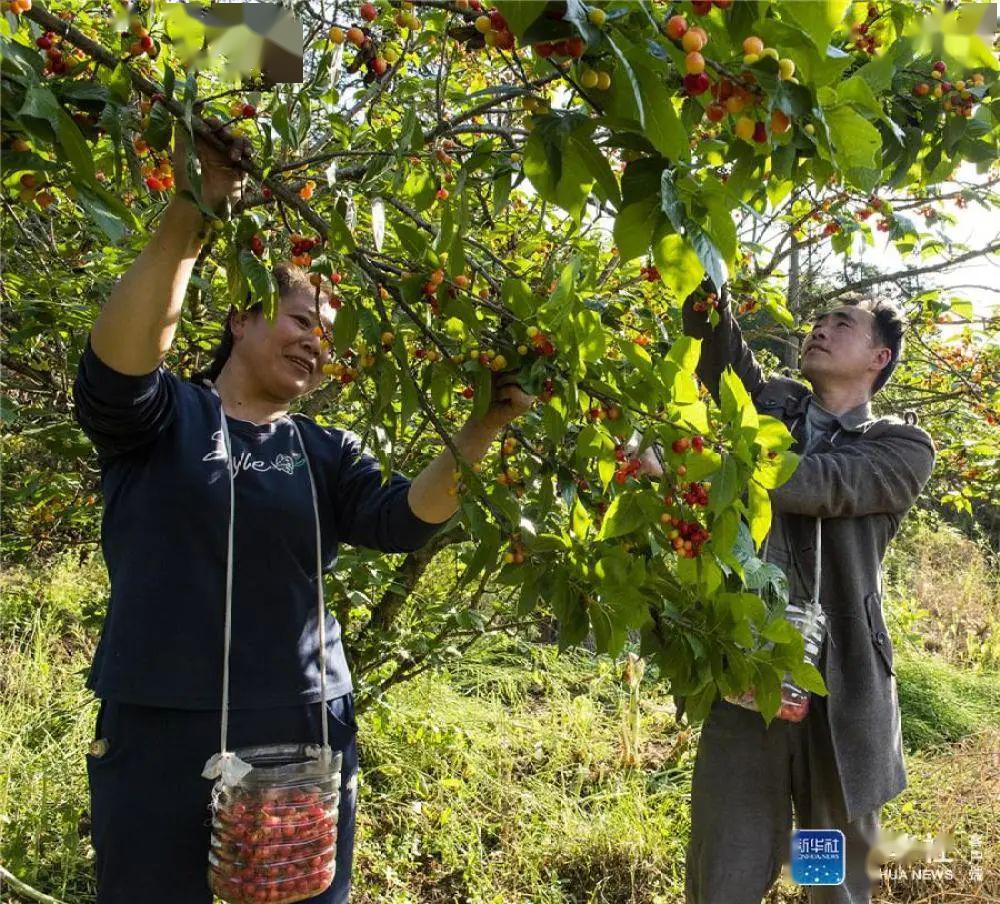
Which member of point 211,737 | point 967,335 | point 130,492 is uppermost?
point 967,335

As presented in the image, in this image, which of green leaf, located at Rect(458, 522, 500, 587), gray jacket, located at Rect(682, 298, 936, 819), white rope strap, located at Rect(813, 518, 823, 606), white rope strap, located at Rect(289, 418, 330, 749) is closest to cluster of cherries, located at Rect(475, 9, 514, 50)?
green leaf, located at Rect(458, 522, 500, 587)

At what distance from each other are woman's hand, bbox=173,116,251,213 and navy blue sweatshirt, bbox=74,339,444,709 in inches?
16.9

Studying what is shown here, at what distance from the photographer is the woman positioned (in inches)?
60.7

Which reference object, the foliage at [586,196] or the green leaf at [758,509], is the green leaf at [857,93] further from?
the green leaf at [758,509]

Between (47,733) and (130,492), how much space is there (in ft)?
8.32

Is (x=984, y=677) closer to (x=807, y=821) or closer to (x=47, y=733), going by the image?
(x=807, y=821)

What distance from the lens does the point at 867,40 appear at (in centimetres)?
159

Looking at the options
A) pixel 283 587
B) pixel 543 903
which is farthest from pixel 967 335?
pixel 283 587

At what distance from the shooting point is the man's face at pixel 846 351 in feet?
8.13

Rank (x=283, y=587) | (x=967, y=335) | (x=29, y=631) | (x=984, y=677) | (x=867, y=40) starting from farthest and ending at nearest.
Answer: (x=984, y=677)
(x=29, y=631)
(x=967, y=335)
(x=283, y=587)
(x=867, y=40)

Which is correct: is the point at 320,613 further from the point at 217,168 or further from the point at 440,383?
the point at 217,168

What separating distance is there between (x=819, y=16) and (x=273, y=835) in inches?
55.6

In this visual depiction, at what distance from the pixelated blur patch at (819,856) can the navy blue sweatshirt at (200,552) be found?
129cm

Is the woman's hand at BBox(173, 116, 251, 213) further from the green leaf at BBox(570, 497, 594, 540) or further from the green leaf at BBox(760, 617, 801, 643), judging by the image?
the green leaf at BBox(760, 617, 801, 643)
